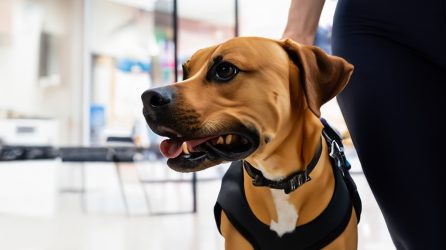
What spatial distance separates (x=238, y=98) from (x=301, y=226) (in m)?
0.35

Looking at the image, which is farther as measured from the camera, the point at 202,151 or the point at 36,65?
the point at 36,65

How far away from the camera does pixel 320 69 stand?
89 centimetres

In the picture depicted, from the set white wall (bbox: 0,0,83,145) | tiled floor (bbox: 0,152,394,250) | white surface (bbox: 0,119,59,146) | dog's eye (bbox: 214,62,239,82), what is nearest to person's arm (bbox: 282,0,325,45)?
dog's eye (bbox: 214,62,239,82)

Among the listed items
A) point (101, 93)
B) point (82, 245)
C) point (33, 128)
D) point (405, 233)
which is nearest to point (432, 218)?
point (405, 233)

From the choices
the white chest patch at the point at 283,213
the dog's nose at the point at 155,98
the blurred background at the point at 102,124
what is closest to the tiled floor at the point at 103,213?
the blurred background at the point at 102,124

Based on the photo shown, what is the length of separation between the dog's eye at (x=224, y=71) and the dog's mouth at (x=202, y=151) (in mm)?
109

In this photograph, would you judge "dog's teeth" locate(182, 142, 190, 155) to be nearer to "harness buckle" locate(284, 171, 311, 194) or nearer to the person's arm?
"harness buckle" locate(284, 171, 311, 194)

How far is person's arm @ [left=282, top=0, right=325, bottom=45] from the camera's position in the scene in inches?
42.9

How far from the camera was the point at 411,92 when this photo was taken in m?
0.96

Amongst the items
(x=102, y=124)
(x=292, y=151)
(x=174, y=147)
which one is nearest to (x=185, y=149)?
(x=174, y=147)

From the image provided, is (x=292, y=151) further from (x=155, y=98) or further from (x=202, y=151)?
(x=155, y=98)

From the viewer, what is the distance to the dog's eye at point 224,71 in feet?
2.66

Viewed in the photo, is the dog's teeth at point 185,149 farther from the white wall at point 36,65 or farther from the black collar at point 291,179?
the white wall at point 36,65

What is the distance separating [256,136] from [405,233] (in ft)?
1.51
